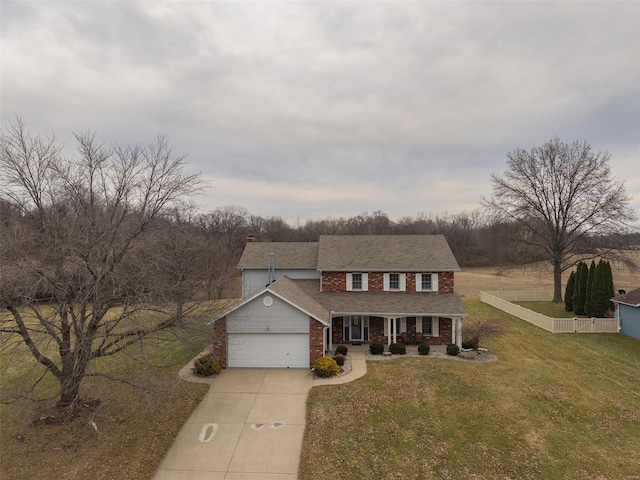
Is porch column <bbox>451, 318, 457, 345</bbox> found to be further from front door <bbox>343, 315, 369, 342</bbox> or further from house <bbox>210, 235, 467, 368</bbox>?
front door <bbox>343, 315, 369, 342</bbox>

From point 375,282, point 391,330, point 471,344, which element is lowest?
point 471,344

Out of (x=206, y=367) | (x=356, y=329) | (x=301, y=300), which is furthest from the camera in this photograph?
(x=356, y=329)

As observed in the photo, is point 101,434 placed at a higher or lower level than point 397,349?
lower

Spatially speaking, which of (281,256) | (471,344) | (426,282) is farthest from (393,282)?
(281,256)

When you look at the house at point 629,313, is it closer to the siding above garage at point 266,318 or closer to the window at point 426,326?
the window at point 426,326

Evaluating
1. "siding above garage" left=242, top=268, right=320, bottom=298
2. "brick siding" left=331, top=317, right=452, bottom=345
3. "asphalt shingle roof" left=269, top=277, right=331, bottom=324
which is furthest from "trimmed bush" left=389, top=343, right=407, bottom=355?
"siding above garage" left=242, top=268, right=320, bottom=298

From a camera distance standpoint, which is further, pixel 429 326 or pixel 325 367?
pixel 429 326

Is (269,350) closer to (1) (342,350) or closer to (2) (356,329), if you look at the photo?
(1) (342,350)
